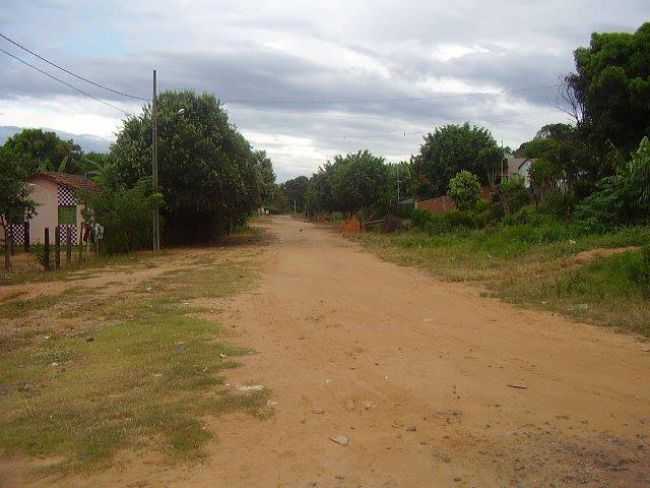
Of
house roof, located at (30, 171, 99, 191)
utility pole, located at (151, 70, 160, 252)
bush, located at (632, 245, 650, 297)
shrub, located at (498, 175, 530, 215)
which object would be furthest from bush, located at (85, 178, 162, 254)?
bush, located at (632, 245, 650, 297)

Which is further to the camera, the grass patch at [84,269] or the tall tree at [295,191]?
the tall tree at [295,191]

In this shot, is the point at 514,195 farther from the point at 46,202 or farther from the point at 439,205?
the point at 46,202

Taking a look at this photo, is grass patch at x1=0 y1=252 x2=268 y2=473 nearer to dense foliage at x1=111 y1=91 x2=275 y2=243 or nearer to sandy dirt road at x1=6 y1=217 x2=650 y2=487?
sandy dirt road at x1=6 y1=217 x2=650 y2=487

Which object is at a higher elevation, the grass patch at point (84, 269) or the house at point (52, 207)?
the house at point (52, 207)

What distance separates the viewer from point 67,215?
33.7 meters

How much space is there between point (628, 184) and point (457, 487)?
19.0 metres

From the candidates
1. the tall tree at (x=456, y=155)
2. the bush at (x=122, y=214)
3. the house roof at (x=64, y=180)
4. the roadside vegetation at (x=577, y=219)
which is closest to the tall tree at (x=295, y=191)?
the tall tree at (x=456, y=155)

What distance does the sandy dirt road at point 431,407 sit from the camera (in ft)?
15.8

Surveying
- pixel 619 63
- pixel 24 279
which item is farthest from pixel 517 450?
pixel 619 63

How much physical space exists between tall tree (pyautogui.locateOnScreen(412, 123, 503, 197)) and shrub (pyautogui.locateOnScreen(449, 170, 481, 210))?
8869 mm

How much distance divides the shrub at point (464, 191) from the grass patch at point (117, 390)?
90.2ft

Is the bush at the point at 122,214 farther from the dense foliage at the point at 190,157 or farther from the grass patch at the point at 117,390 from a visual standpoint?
the grass patch at the point at 117,390

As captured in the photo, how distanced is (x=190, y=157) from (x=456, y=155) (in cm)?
2311

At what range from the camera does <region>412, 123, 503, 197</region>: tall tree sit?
4750 cm
